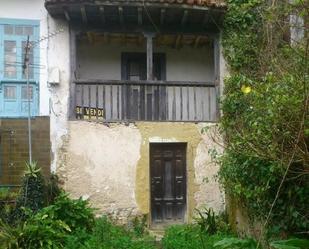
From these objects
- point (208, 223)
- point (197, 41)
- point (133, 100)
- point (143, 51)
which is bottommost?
point (208, 223)

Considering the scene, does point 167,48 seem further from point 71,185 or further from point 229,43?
point 71,185

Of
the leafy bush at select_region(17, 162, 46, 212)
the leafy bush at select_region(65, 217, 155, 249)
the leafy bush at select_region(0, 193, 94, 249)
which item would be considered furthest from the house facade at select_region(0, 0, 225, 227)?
the leafy bush at select_region(65, 217, 155, 249)

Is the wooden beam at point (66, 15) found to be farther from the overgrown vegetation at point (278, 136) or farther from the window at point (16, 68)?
the overgrown vegetation at point (278, 136)

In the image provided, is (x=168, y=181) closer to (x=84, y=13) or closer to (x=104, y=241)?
(x=104, y=241)

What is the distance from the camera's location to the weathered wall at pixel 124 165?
1156 cm

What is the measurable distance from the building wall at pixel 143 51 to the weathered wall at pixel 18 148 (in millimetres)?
2219

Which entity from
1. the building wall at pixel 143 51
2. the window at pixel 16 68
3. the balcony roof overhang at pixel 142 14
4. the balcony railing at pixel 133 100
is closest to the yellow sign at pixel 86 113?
the balcony railing at pixel 133 100

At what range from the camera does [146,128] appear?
465 inches

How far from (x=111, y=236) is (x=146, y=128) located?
10.5 ft

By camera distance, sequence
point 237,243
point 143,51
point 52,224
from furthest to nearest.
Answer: point 143,51, point 52,224, point 237,243

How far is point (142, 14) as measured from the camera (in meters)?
11.7

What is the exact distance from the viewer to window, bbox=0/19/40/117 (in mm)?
11703

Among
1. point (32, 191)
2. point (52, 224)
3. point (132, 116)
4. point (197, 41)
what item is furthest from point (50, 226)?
point (197, 41)

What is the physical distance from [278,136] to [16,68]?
24.9ft
